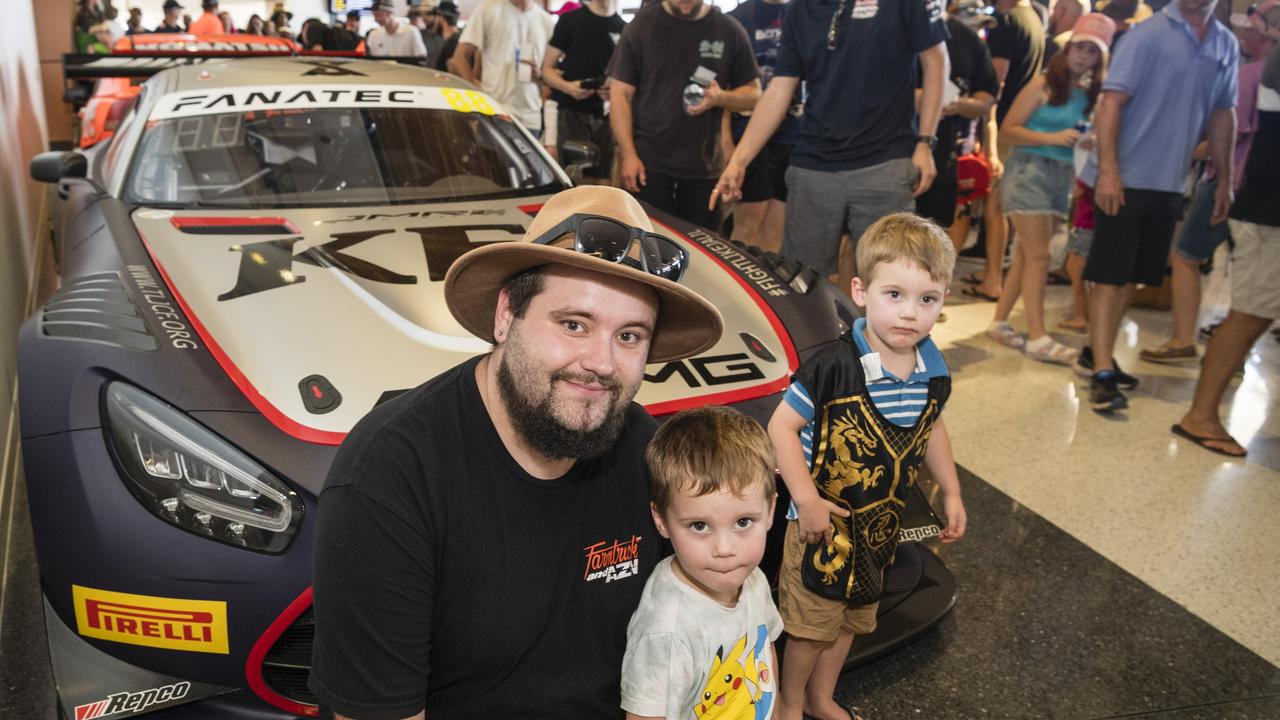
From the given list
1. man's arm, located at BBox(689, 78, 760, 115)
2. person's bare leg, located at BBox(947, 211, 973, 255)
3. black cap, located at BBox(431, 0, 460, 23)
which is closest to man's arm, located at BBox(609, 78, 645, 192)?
man's arm, located at BBox(689, 78, 760, 115)

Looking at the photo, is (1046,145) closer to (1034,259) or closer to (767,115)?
(1034,259)

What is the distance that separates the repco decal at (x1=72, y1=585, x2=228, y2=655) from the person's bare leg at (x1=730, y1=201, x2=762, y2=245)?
3.95 meters

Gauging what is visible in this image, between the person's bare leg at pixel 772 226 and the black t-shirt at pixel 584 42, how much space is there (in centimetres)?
120

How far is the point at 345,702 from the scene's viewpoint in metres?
1.28

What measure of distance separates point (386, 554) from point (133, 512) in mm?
889

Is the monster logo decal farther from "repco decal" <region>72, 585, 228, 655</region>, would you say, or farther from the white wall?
the white wall

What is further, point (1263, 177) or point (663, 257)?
point (1263, 177)

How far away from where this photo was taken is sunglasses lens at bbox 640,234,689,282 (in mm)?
1409

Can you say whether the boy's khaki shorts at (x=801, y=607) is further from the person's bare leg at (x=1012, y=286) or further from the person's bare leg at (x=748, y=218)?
the person's bare leg at (x=1012, y=286)

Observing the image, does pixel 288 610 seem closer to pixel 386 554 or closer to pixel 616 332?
pixel 386 554

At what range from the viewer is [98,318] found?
2305 mm

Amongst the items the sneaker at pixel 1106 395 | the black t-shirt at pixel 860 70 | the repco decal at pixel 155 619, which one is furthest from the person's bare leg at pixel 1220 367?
the repco decal at pixel 155 619

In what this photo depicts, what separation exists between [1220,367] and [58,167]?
446 cm

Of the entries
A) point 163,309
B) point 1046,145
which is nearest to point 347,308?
point 163,309
